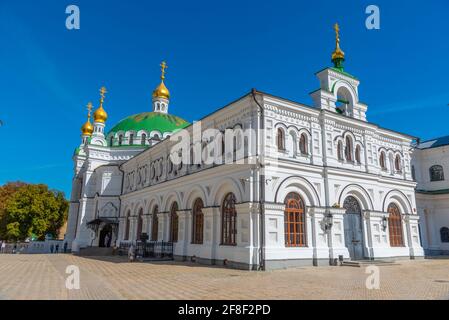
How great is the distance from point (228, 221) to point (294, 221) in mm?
3319

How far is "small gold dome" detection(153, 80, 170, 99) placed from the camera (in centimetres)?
4100

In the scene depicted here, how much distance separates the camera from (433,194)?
85.6 feet

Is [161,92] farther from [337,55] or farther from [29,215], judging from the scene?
[337,55]

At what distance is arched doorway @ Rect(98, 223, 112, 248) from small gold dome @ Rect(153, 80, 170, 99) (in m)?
16.6

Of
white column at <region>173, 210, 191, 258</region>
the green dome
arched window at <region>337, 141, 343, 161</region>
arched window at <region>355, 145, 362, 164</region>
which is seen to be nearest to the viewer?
arched window at <region>337, 141, 343, 161</region>

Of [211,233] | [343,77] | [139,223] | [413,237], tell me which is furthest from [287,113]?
[139,223]

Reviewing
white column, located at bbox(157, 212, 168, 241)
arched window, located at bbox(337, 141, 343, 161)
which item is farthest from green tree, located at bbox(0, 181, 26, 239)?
arched window, located at bbox(337, 141, 343, 161)

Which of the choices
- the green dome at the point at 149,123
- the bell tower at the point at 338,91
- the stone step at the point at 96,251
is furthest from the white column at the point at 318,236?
the green dome at the point at 149,123

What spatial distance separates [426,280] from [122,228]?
2545cm

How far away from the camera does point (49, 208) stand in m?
41.3

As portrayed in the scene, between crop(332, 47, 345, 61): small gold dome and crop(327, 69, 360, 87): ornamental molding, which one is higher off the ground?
crop(332, 47, 345, 61): small gold dome

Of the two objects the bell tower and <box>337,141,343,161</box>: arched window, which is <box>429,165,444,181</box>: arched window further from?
<box>337,141,343,161</box>: arched window
